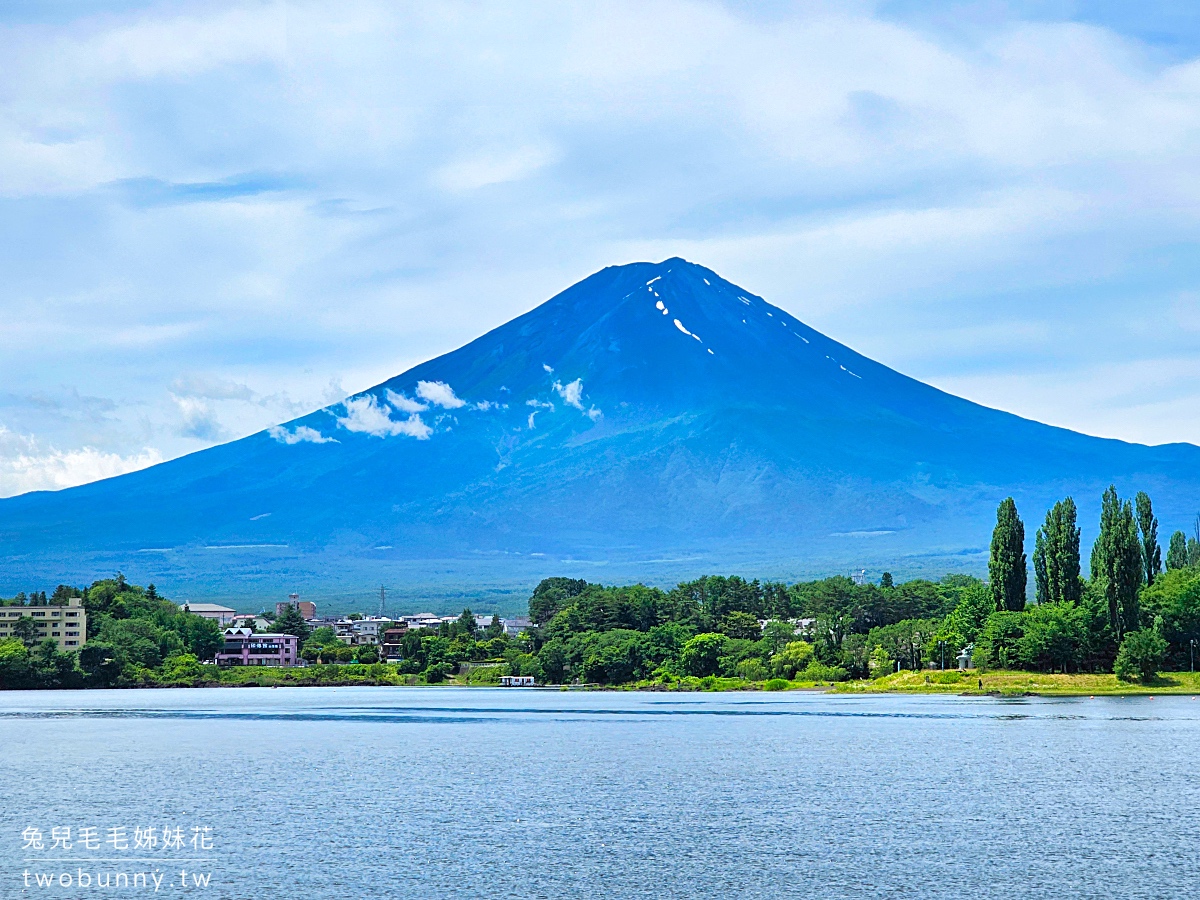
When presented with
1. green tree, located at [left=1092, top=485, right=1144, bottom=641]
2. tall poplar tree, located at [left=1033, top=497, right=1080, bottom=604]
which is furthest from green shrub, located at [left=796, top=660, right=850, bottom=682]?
green tree, located at [left=1092, top=485, right=1144, bottom=641]

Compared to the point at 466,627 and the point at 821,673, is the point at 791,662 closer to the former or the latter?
the point at 821,673

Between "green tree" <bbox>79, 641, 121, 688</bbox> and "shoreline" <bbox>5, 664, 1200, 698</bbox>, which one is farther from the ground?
"green tree" <bbox>79, 641, 121, 688</bbox>

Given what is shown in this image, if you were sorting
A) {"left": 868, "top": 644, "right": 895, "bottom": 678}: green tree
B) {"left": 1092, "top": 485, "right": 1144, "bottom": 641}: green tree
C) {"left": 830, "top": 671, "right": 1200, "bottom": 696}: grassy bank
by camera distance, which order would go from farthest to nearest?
{"left": 868, "top": 644, "right": 895, "bottom": 678}: green tree, {"left": 830, "top": 671, "right": 1200, "bottom": 696}: grassy bank, {"left": 1092, "top": 485, "right": 1144, "bottom": 641}: green tree

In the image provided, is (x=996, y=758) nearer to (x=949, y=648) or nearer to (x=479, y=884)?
(x=479, y=884)

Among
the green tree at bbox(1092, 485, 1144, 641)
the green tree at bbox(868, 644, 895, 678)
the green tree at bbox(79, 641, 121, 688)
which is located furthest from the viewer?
the green tree at bbox(79, 641, 121, 688)

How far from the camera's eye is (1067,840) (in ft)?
112

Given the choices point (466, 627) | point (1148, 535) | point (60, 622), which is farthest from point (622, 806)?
point (466, 627)

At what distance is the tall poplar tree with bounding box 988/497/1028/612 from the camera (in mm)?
95688

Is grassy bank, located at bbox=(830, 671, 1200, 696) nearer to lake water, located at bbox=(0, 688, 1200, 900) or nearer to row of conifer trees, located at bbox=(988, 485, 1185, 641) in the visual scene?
row of conifer trees, located at bbox=(988, 485, 1185, 641)

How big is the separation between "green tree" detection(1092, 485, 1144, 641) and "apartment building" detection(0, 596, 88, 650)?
305ft

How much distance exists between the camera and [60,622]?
444ft

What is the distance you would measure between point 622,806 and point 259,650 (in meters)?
133

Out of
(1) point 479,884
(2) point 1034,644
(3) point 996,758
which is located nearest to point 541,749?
(3) point 996,758

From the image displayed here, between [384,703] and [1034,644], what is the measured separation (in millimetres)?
44427
